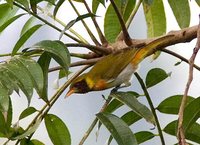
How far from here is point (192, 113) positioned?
2.42 feet

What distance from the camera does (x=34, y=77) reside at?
0.66 m

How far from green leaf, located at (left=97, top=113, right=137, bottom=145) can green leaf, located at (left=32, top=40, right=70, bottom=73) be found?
0.30 ft

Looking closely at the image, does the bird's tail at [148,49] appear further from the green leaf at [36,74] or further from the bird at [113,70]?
the green leaf at [36,74]

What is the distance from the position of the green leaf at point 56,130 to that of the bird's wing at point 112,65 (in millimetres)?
109

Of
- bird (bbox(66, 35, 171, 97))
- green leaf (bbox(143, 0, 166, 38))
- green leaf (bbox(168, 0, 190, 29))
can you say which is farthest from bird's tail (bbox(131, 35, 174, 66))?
green leaf (bbox(143, 0, 166, 38))

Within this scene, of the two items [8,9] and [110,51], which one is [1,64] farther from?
[8,9]

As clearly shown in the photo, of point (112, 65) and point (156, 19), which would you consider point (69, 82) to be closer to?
point (112, 65)

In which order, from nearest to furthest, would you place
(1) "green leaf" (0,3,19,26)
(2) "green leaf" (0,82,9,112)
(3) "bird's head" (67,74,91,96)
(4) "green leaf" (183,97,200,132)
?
(2) "green leaf" (0,82,9,112) → (4) "green leaf" (183,97,200,132) → (3) "bird's head" (67,74,91,96) → (1) "green leaf" (0,3,19,26)

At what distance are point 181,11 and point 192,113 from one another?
0.27 m

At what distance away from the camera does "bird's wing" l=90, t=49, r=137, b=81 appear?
0.82 metres

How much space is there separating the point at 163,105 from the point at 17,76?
1.04 ft

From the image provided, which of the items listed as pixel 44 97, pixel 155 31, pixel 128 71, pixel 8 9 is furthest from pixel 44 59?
pixel 155 31

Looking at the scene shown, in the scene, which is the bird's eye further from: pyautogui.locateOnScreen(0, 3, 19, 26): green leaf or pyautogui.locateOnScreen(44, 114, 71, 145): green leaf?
pyautogui.locateOnScreen(0, 3, 19, 26): green leaf

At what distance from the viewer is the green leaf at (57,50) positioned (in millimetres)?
681
